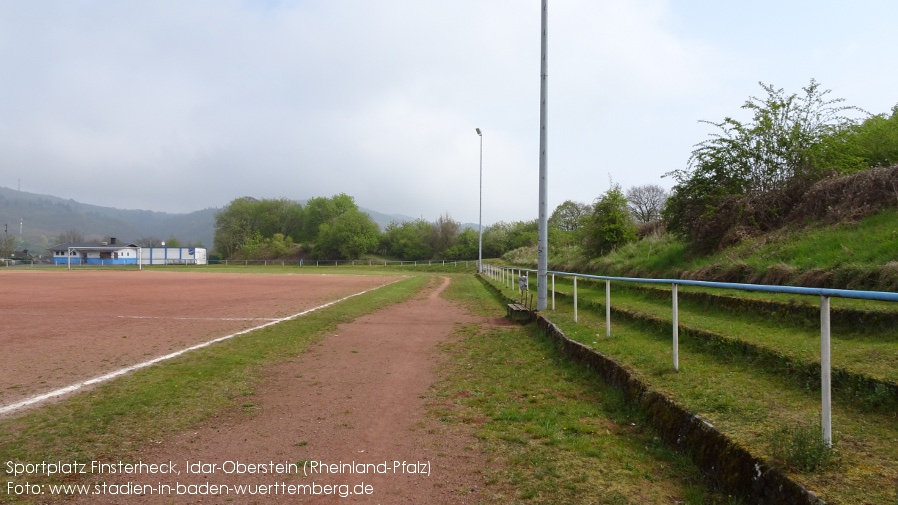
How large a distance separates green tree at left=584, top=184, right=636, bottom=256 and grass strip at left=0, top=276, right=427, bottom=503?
19.5m

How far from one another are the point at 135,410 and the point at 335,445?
2.33 m

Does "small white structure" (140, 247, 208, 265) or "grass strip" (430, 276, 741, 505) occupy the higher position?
"small white structure" (140, 247, 208, 265)

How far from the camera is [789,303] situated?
7781 millimetres

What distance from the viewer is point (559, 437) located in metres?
4.55

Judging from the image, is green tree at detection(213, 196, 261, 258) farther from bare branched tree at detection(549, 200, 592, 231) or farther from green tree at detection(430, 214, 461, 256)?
bare branched tree at detection(549, 200, 592, 231)

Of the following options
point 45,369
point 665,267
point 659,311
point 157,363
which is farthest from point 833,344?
point 665,267

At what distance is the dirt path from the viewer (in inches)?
140

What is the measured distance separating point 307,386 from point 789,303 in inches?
270

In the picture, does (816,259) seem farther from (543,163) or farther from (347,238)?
(347,238)

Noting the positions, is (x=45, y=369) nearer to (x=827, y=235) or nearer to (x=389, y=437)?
(x=389, y=437)

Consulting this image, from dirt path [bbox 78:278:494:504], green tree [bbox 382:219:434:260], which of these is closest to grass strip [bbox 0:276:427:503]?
dirt path [bbox 78:278:494:504]

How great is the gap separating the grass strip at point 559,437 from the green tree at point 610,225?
18.3 meters

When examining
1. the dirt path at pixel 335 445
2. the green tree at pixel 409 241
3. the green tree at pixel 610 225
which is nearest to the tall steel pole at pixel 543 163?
the dirt path at pixel 335 445

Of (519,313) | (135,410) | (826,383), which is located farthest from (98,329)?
(826,383)
